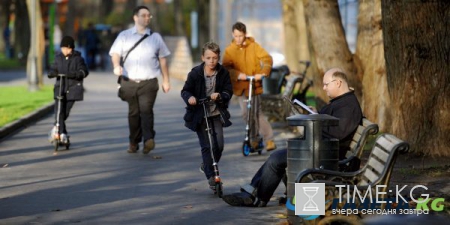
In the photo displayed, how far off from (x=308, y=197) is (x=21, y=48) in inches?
2035

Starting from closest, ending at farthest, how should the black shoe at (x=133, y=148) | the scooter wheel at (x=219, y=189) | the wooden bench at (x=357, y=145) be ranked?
the wooden bench at (x=357, y=145) → the scooter wheel at (x=219, y=189) → the black shoe at (x=133, y=148)

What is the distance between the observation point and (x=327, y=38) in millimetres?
20703

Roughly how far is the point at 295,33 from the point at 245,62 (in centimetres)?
1669

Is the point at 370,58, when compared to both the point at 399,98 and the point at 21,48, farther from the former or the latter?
the point at 21,48

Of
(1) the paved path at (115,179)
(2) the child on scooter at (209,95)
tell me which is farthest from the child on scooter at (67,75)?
(2) the child on scooter at (209,95)

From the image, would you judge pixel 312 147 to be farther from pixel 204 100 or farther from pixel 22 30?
pixel 22 30

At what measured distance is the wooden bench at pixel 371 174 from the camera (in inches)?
347

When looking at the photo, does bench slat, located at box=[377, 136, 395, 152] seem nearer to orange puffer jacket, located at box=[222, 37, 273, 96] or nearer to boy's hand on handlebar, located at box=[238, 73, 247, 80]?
boy's hand on handlebar, located at box=[238, 73, 247, 80]

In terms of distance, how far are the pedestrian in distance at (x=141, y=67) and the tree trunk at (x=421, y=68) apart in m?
3.27

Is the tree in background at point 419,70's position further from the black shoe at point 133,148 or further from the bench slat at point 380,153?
the bench slat at point 380,153

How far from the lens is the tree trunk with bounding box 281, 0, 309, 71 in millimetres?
29828

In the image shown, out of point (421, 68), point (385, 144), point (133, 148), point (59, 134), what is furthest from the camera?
point (59, 134)

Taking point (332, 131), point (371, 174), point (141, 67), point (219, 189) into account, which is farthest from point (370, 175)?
point (141, 67)

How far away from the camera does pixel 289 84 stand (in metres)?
20.5
